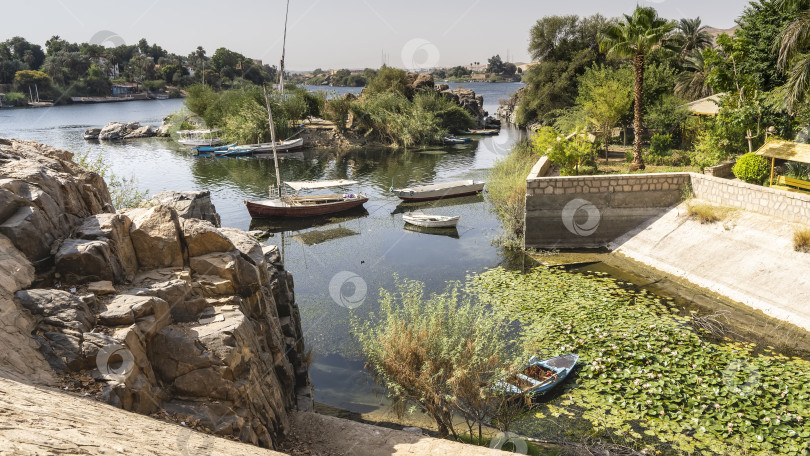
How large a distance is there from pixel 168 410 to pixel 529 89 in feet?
178

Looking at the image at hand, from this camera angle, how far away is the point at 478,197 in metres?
35.1

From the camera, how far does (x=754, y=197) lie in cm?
1823

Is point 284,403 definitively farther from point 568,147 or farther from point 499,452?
point 568,147

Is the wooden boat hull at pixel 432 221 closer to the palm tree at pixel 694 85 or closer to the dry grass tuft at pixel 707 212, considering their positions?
the dry grass tuft at pixel 707 212

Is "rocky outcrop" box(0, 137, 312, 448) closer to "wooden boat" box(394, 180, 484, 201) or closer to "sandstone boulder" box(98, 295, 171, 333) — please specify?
"sandstone boulder" box(98, 295, 171, 333)

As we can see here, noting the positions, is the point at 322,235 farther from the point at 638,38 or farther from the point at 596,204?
the point at 638,38

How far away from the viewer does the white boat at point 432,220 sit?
27.9 metres

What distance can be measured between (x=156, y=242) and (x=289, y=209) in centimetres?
2177

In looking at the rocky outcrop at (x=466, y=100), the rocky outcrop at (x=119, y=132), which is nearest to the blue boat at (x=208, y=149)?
the rocky outcrop at (x=119, y=132)

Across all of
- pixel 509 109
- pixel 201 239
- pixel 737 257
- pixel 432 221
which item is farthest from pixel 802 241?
pixel 509 109

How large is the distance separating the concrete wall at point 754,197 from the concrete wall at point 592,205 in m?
0.95

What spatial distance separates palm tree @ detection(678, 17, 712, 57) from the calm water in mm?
20166

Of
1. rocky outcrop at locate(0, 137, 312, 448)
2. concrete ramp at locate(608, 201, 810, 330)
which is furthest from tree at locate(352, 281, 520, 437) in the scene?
concrete ramp at locate(608, 201, 810, 330)

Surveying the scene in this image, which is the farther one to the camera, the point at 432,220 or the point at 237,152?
the point at 237,152
